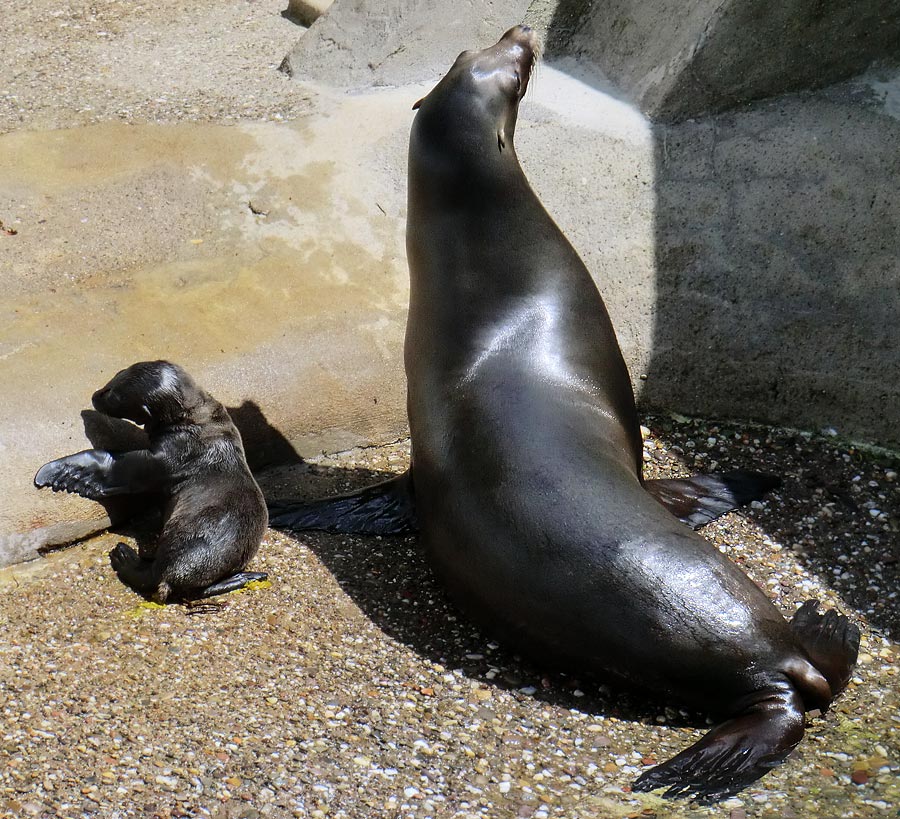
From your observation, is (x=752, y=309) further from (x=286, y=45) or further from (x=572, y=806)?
(x=286, y=45)

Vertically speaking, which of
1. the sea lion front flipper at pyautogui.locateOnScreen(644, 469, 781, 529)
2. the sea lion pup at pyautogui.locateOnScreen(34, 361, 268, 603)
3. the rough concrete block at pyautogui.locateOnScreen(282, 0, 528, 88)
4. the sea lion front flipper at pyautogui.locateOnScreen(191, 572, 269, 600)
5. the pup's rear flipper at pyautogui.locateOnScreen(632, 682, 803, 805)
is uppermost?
the rough concrete block at pyautogui.locateOnScreen(282, 0, 528, 88)

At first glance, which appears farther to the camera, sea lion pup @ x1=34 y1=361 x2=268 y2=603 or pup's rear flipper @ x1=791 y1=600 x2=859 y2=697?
sea lion pup @ x1=34 y1=361 x2=268 y2=603

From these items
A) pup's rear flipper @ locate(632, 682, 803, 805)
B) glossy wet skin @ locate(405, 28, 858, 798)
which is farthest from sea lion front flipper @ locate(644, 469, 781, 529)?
pup's rear flipper @ locate(632, 682, 803, 805)

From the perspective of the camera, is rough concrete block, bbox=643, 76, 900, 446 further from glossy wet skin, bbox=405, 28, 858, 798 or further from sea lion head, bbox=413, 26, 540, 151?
sea lion head, bbox=413, 26, 540, 151

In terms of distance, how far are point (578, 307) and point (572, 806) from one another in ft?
7.40

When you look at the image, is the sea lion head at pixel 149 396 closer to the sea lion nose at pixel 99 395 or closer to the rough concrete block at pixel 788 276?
the sea lion nose at pixel 99 395

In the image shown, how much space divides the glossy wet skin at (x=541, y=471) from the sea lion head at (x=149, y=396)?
0.96m

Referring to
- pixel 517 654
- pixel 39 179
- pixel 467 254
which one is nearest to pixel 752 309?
pixel 467 254

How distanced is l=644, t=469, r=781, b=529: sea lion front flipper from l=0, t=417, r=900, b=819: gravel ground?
60mm

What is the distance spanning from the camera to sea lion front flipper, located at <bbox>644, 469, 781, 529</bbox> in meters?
4.99

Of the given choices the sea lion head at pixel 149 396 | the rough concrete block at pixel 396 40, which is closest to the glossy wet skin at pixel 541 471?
the sea lion head at pixel 149 396

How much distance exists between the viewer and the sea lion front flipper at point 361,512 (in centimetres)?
492

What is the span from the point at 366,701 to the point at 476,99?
101 inches

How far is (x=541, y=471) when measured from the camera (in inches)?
164
